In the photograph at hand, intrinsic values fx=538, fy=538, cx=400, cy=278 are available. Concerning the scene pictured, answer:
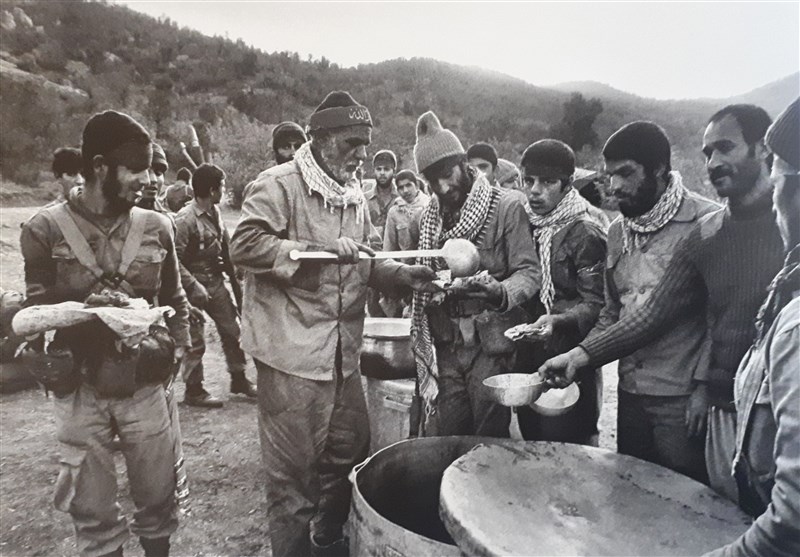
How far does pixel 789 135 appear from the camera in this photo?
4.16 ft

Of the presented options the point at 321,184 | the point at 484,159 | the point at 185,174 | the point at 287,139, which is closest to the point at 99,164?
the point at 321,184

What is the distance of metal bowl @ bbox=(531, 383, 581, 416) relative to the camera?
7.98 ft

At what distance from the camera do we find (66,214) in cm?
231

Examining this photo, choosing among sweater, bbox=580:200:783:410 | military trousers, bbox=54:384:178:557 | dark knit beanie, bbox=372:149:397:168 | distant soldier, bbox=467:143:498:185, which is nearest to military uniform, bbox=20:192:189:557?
military trousers, bbox=54:384:178:557

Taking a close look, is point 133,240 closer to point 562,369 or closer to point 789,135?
point 562,369

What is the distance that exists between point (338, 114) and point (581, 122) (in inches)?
485

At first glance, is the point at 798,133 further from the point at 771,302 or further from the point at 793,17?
the point at 793,17

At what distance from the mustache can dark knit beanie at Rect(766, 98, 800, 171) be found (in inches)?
34.3

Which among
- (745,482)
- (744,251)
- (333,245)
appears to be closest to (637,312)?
(744,251)

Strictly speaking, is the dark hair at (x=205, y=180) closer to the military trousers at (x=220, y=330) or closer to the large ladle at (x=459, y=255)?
the military trousers at (x=220, y=330)

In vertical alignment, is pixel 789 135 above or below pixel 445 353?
above

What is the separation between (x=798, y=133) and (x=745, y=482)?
948 millimetres

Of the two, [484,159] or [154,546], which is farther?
[484,159]

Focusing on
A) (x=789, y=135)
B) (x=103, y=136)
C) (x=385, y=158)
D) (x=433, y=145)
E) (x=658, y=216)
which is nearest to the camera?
(x=789, y=135)
